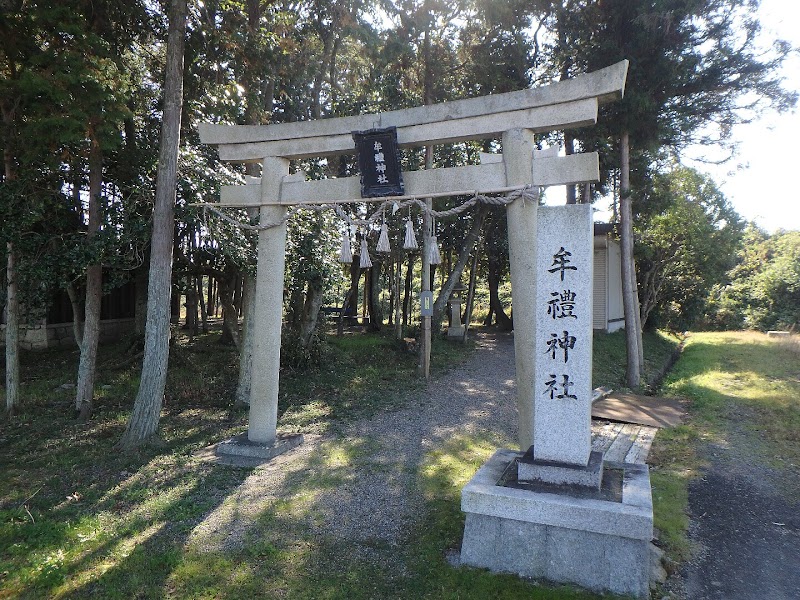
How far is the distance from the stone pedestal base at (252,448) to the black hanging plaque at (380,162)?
3.63m

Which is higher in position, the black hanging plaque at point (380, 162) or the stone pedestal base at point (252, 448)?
the black hanging plaque at point (380, 162)

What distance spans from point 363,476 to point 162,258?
162 inches

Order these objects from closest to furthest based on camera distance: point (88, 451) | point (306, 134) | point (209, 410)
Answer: point (306, 134) < point (88, 451) < point (209, 410)

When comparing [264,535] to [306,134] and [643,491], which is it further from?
[306,134]

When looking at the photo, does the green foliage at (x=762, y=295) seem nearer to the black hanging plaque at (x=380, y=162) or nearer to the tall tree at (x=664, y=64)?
the tall tree at (x=664, y=64)

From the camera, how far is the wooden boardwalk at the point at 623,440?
6.84m

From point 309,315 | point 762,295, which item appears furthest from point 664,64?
point 762,295

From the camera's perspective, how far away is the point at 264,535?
4797 millimetres

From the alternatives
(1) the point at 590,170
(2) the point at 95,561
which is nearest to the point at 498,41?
(1) the point at 590,170

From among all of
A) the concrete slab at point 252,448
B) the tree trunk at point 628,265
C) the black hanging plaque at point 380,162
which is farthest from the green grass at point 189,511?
the tree trunk at point 628,265

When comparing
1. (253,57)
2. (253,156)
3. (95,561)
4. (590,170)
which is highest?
(253,57)

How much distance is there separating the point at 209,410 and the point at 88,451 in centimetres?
245

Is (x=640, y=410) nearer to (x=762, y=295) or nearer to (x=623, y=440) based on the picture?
(x=623, y=440)

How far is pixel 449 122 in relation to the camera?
6020 millimetres
